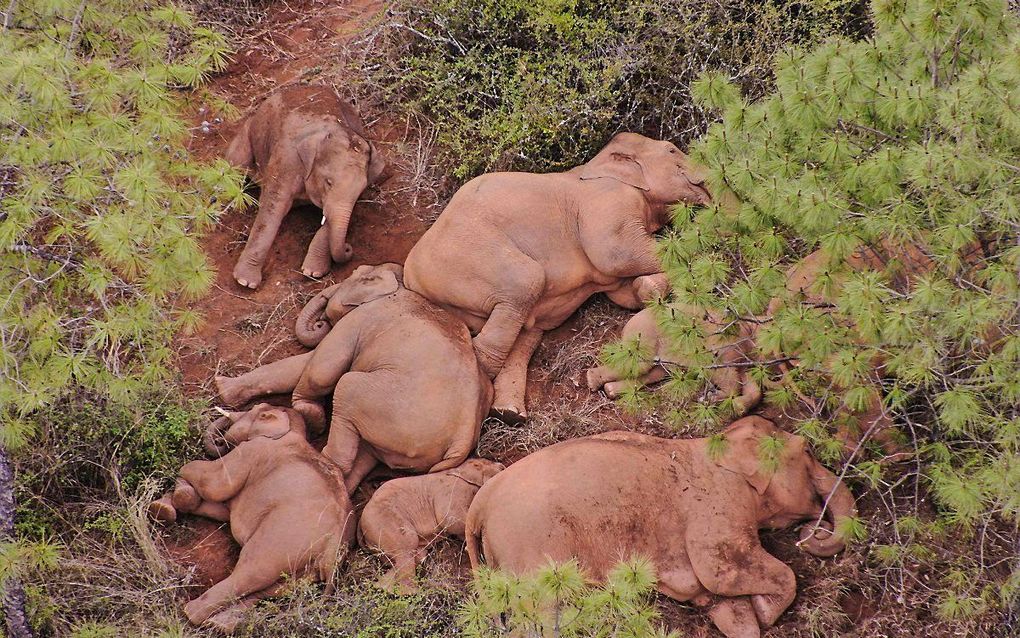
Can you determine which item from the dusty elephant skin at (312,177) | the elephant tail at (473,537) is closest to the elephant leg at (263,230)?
the dusty elephant skin at (312,177)

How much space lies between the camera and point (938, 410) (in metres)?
5.24

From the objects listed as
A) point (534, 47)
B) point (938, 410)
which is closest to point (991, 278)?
point (938, 410)

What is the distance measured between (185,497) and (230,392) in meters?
0.68

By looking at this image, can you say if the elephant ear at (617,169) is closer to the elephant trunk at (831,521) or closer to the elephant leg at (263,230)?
the elephant leg at (263,230)

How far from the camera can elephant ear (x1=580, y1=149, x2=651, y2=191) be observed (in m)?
6.23

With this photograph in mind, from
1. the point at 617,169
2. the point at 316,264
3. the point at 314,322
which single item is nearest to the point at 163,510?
the point at 314,322

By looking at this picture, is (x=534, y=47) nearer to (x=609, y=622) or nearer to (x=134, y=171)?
(x=134, y=171)

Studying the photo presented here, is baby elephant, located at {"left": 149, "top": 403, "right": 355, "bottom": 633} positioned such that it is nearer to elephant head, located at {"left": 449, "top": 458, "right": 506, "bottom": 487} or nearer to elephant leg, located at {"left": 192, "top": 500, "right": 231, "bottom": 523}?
elephant leg, located at {"left": 192, "top": 500, "right": 231, "bottom": 523}

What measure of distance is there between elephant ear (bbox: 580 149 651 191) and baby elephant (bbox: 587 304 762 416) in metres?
0.80

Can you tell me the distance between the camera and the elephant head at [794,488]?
5180 mm

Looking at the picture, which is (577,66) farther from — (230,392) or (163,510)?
(163,510)

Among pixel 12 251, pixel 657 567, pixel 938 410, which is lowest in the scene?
pixel 657 567

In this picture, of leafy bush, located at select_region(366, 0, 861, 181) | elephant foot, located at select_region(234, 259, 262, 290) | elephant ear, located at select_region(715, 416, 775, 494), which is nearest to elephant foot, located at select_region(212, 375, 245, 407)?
elephant foot, located at select_region(234, 259, 262, 290)

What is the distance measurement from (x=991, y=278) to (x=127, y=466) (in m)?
4.00
